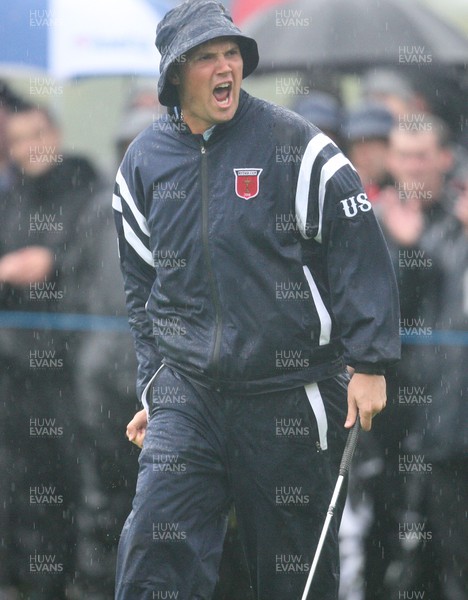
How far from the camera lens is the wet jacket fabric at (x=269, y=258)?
5.27 meters

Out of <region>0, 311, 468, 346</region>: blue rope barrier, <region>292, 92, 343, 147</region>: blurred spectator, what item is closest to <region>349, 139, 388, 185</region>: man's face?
<region>292, 92, 343, 147</region>: blurred spectator

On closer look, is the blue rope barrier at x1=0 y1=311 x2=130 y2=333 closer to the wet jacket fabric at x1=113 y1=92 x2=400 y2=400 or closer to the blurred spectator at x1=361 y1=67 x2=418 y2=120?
the blurred spectator at x1=361 y1=67 x2=418 y2=120

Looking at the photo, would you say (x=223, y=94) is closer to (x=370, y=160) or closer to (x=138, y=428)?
(x=138, y=428)

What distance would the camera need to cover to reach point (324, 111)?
22.3 feet

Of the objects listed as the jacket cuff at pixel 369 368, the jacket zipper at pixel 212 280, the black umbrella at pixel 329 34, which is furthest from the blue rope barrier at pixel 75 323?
the jacket zipper at pixel 212 280

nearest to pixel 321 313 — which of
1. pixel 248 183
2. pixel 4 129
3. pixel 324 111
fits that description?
pixel 248 183

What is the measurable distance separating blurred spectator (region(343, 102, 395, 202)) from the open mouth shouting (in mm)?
1433

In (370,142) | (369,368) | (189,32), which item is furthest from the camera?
(370,142)

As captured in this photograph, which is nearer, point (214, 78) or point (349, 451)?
point (349, 451)

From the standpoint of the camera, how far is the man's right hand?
5727 millimetres

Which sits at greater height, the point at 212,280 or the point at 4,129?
the point at 4,129

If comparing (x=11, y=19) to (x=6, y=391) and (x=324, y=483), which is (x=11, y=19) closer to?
(x=6, y=391)

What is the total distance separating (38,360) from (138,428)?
4.87 ft

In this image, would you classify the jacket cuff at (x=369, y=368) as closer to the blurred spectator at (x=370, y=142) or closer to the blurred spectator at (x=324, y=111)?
the blurred spectator at (x=370, y=142)
